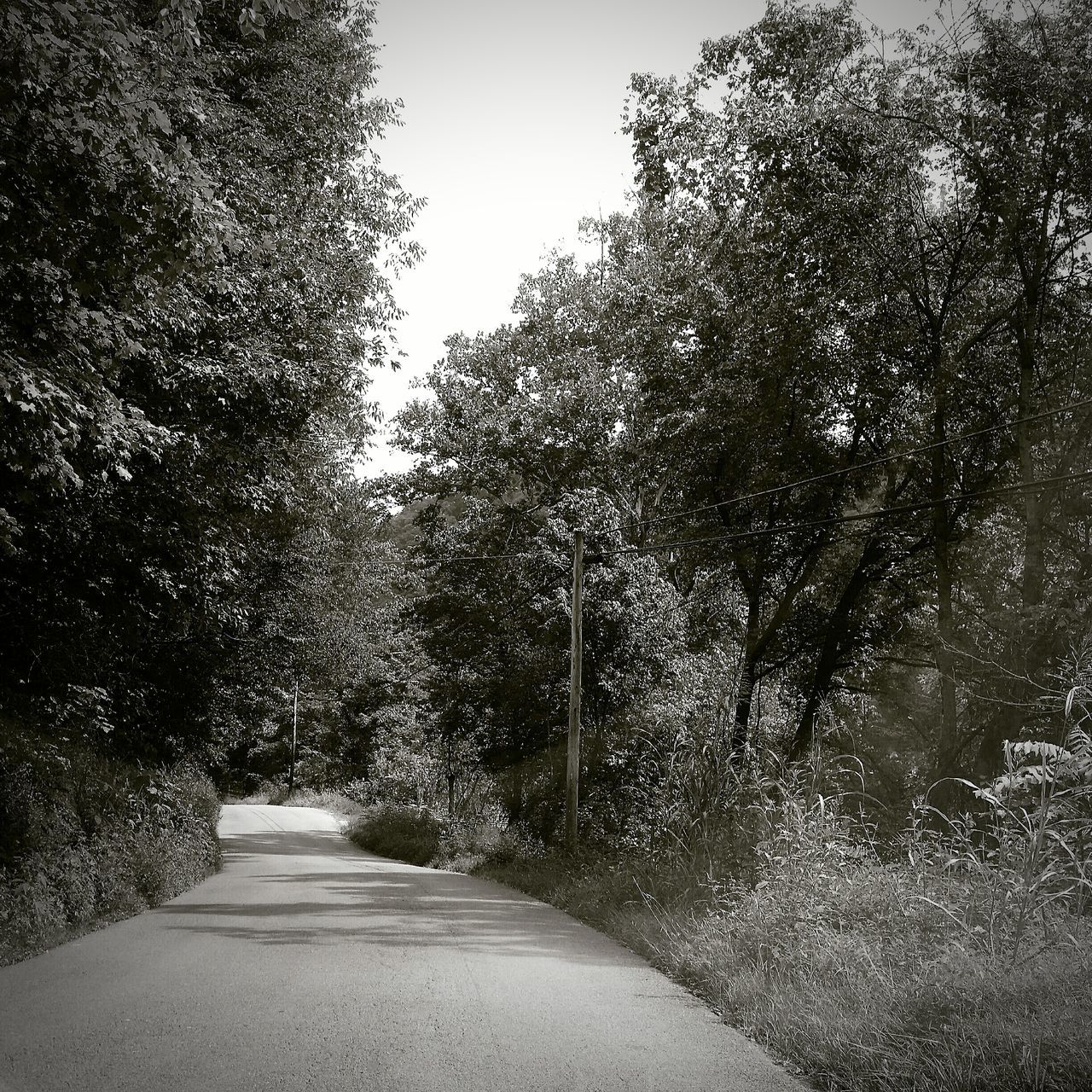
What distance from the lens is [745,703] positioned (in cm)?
2025

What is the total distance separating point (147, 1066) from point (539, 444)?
783 inches

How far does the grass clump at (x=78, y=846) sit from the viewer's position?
27.0 ft

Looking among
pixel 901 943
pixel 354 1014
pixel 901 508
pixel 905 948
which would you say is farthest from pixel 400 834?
pixel 905 948

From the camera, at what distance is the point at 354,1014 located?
5488 mm

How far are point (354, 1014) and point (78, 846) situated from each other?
6090 mm

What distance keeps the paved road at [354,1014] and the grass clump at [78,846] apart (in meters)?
0.41

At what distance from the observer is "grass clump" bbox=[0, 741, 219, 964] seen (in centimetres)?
824

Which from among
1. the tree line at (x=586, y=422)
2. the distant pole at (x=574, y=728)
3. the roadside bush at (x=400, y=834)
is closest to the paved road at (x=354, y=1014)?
the tree line at (x=586, y=422)

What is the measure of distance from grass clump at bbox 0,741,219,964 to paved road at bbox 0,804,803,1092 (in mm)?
409

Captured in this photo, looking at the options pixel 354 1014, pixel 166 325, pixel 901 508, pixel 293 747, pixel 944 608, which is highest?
pixel 166 325

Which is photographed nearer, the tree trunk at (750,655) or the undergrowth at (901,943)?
the undergrowth at (901,943)

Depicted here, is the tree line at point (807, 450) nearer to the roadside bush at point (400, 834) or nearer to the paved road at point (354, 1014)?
the roadside bush at point (400, 834)

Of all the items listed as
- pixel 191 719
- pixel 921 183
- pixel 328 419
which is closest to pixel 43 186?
pixel 328 419

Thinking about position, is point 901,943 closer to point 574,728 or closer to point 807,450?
point 574,728
